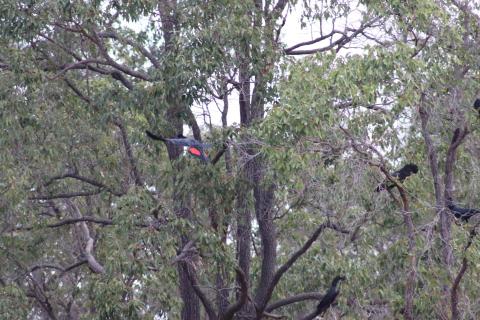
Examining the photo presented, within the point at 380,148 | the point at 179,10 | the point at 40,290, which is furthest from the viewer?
A: the point at 40,290

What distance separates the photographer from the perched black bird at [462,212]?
10664 millimetres

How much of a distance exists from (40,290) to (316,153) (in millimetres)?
8920

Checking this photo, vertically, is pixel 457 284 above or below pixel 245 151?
below

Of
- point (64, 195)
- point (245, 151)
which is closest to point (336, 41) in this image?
point (245, 151)

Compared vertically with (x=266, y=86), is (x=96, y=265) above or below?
below

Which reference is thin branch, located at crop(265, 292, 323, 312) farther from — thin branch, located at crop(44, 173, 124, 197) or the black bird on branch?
thin branch, located at crop(44, 173, 124, 197)

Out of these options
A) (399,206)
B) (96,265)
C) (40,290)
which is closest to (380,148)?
(399,206)

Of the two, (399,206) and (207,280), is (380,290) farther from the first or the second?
(207,280)

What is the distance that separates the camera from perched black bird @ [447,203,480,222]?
35.0ft

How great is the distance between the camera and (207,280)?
12648mm

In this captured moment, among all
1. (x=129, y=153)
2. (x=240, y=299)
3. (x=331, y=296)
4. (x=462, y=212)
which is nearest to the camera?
(x=462, y=212)

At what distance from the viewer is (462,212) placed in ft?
35.2

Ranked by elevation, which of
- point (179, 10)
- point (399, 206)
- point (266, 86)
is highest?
point (179, 10)

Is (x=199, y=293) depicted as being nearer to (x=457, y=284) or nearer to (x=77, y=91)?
(x=77, y=91)
